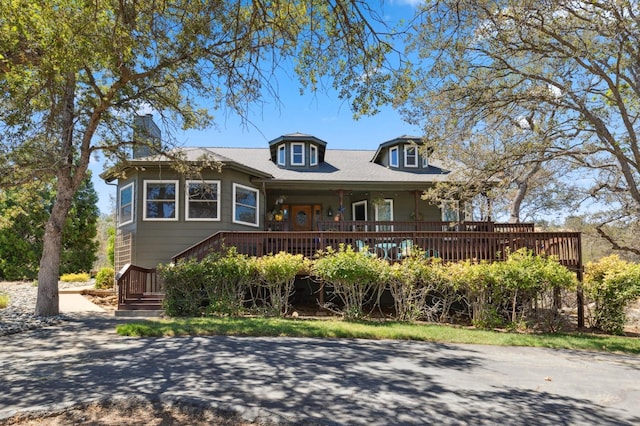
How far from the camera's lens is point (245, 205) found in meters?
14.8

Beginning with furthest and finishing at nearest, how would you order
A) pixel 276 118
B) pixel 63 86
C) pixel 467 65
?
pixel 467 65 → pixel 63 86 → pixel 276 118

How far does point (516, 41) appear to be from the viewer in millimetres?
8766

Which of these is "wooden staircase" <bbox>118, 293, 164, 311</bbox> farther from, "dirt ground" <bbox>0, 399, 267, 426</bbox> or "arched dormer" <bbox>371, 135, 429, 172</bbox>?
"arched dormer" <bbox>371, 135, 429, 172</bbox>

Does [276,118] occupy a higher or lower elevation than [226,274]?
higher

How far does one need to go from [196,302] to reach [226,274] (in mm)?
1024

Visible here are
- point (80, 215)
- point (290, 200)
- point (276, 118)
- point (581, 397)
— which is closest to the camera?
point (581, 397)

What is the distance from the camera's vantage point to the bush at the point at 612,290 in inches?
395

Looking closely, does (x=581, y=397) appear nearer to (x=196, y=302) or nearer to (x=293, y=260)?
(x=293, y=260)

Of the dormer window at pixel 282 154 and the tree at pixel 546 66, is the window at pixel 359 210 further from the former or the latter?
the tree at pixel 546 66

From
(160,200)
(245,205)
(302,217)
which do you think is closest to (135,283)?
(160,200)

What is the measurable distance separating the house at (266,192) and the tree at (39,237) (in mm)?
6845

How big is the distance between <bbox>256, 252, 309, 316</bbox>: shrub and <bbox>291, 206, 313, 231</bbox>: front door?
673 cm

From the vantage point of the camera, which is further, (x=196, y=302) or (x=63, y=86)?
(x=196, y=302)

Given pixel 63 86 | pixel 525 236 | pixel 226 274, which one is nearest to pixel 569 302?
pixel 525 236
